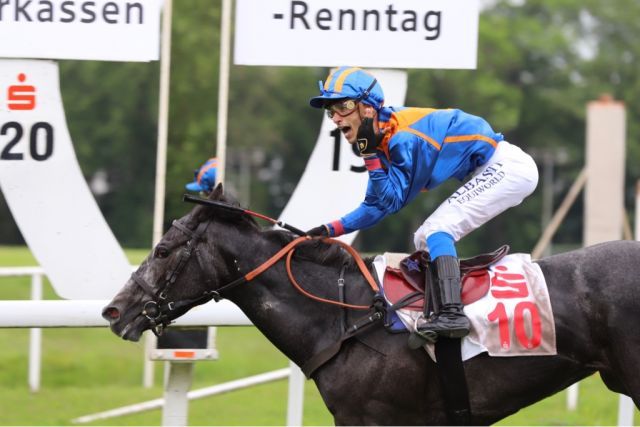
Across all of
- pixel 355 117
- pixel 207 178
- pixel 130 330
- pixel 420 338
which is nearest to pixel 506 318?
pixel 420 338

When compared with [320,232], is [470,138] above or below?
above

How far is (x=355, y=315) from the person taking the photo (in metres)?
4.71

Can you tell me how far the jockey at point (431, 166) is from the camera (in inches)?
181

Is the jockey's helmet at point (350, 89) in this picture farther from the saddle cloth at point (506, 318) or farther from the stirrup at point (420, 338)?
the stirrup at point (420, 338)

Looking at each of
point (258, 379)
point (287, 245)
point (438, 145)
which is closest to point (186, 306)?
point (287, 245)

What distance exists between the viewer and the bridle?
15.2ft

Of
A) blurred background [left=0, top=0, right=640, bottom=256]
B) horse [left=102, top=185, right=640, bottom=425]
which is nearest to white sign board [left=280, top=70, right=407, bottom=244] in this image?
horse [left=102, top=185, right=640, bottom=425]

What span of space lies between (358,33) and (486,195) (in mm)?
1712

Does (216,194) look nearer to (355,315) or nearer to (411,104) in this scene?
(355,315)

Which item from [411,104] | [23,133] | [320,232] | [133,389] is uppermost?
[411,104]

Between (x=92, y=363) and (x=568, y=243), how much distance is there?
41470mm

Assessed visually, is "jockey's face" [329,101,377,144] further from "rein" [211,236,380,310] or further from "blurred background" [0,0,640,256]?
"blurred background" [0,0,640,256]

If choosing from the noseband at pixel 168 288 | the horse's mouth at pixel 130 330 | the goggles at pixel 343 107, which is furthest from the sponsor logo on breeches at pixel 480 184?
the horse's mouth at pixel 130 330

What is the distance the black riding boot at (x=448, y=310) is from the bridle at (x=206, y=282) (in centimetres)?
30
